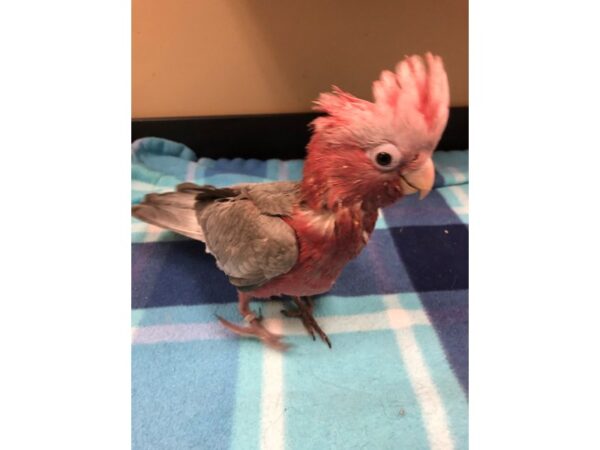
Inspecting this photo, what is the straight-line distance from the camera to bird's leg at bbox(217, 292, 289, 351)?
3.32ft

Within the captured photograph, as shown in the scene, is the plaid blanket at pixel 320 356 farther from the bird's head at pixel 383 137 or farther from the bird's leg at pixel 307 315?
the bird's head at pixel 383 137

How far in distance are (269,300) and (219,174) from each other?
0.57 metres

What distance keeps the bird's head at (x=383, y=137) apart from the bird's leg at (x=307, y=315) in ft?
1.17

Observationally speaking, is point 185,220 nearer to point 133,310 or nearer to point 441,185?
point 133,310

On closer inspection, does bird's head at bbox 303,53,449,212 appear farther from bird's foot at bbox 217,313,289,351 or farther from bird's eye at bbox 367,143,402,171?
bird's foot at bbox 217,313,289,351

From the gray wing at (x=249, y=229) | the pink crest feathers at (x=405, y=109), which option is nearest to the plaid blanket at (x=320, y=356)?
the gray wing at (x=249, y=229)

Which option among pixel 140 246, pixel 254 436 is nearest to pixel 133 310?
pixel 140 246

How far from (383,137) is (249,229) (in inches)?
12.4

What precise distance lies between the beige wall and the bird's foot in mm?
829

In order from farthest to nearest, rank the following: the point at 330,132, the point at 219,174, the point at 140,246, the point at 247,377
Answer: the point at 219,174 < the point at 140,246 < the point at 247,377 < the point at 330,132

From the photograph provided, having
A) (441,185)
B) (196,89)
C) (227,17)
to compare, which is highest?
(227,17)

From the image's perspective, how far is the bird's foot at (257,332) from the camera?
39.9 inches

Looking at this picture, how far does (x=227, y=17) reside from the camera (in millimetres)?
1418

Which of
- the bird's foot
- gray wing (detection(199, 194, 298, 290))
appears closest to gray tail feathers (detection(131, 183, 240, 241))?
gray wing (detection(199, 194, 298, 290))
